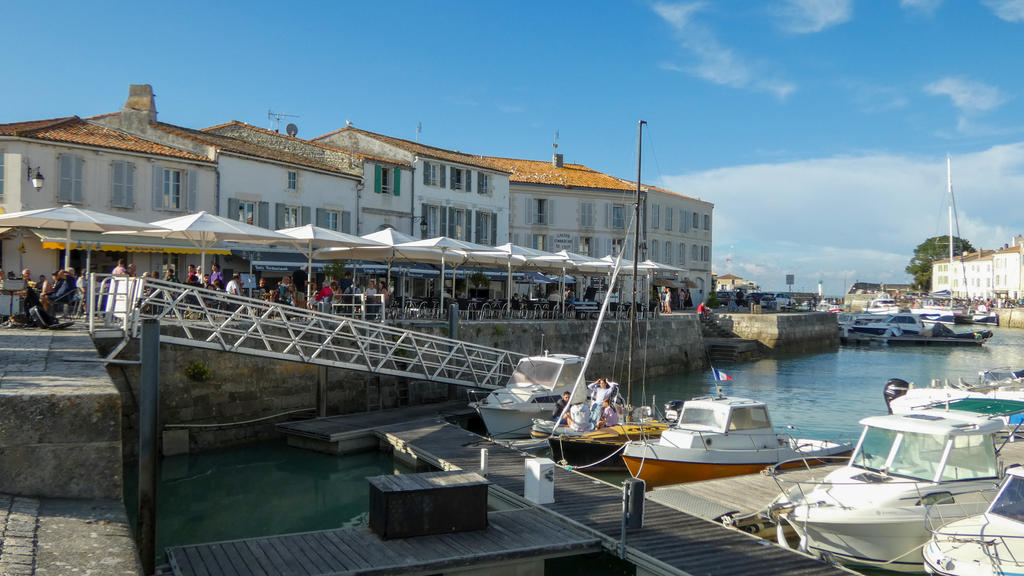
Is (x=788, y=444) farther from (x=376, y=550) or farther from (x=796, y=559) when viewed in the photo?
(x=376, y=550)

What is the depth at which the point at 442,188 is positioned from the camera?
39750mm

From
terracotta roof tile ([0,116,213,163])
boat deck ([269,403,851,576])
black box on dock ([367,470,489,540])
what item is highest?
terracotta roof tile ([0,116,213,163])

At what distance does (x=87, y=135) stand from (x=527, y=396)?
60.2 ft

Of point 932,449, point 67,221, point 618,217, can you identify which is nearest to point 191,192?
point 67,221

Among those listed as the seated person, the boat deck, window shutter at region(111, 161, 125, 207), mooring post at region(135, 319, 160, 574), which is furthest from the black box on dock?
window shutter at region(111, 161, 125, 207)

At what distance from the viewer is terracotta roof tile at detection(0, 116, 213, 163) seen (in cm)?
2505

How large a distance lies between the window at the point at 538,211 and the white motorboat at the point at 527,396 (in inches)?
1113

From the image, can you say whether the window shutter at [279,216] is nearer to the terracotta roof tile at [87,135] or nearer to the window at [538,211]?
the terracotta roof tile at [87,135]

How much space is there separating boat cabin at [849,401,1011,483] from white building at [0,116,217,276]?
68.2ft

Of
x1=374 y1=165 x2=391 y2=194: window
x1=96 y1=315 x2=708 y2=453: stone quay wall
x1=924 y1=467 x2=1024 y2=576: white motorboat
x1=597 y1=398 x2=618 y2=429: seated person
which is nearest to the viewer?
x1=924 y1=467 x2=1024 y2=576: white motorboat

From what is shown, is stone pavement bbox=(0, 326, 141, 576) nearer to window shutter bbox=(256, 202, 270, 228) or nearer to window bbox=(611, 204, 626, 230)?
window shutter bbox=(256, 202, 270, 228)

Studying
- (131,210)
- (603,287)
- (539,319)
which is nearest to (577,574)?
(539,319)

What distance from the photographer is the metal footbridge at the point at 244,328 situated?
14.8 meters

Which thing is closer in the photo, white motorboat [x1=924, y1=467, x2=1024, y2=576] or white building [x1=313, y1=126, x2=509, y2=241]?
white motorboat [x1=924, y1=467, x2=1024, y2=576]
